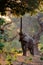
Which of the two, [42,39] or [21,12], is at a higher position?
[21,12]

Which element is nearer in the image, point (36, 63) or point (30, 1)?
point (30, 1)

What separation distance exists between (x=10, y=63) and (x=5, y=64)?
0.43 ft

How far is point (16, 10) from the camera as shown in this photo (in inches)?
160

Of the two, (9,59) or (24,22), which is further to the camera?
(24,22)

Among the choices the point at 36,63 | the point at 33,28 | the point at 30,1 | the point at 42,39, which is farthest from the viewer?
the point at 33,28

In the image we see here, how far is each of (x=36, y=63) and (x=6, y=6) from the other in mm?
1584

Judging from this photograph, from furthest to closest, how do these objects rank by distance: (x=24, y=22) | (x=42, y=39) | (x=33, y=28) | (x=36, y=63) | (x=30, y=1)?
(x=24, y=22)
(x=33, y=28)
(x=42, y=39)
(x=36, y=63)
(x=30, y=1)

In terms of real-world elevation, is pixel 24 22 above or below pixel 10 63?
below

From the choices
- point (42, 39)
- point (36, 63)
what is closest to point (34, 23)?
point (42, 39)

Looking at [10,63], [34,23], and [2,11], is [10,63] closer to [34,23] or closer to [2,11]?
[2,11]

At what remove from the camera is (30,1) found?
3.77 metres

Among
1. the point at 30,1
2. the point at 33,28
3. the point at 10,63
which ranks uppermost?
the point at 30,1

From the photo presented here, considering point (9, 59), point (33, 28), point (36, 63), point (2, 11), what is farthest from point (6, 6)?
point (33, 28)

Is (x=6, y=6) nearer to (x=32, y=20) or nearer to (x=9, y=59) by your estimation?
(x=9, y=59)
